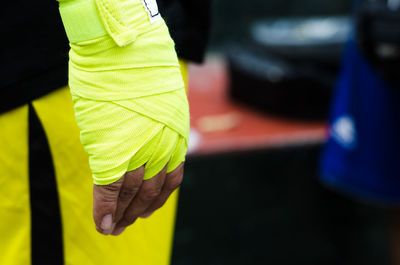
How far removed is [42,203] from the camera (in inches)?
32.2

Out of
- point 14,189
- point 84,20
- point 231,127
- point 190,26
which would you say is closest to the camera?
point 84,20

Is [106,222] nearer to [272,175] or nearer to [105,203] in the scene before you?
[105,203]

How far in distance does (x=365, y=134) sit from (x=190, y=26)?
764mm

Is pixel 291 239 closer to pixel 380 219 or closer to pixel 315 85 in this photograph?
pixel 380 219

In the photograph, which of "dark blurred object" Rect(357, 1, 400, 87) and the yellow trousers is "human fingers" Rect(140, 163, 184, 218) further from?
"dark blurred object" Rect(357, 1, 400, 87)

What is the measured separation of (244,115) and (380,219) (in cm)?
62

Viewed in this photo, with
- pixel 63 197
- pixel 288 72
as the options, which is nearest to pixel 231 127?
pixel 288 72

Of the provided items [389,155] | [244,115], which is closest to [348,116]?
[389,155]

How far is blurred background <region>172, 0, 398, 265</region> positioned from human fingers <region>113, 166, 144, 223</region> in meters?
1.00

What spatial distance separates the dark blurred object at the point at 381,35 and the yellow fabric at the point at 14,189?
873mm

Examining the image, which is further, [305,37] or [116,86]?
[305,37]

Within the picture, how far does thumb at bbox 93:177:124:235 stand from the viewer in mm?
674

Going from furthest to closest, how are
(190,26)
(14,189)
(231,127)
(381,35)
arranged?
(231,127), (381,35), (190,26), (14,189)

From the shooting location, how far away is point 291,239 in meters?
1.88
